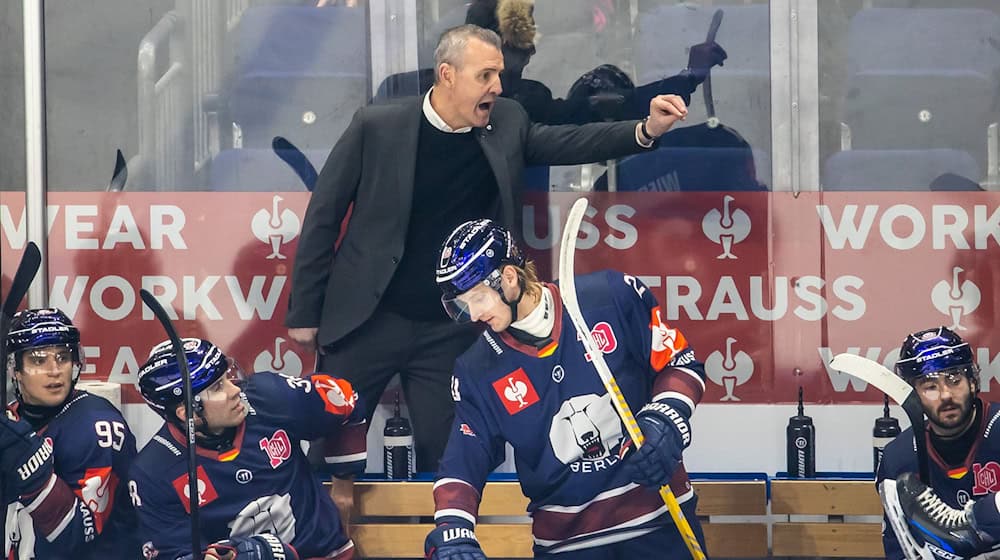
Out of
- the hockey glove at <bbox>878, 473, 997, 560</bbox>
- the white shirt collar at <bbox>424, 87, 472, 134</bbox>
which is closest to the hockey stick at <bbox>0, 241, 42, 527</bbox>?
the white shirt collar at <bbox>424, 87, 472, 134</bbox>

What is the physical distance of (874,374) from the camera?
4.27 m

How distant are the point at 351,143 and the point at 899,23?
5.95 feet

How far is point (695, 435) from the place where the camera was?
5184 millimetres

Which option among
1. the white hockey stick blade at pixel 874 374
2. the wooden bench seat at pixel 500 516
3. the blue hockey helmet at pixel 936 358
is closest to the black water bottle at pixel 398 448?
the wooden bench seat at pixel 500 516

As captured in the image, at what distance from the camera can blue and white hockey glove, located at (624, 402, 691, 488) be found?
13.4ft

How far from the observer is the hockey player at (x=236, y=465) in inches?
176

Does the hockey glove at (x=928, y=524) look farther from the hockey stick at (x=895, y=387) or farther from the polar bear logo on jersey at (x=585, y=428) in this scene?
the polar bear logo on jersey at (x=585, y=428)

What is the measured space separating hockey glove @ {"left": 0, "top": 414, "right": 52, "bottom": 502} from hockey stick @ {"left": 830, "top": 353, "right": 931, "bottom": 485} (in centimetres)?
228

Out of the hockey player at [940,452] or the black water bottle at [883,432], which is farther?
the black water bottle at [883,432]

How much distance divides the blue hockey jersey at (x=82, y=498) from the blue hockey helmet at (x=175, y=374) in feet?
1.21

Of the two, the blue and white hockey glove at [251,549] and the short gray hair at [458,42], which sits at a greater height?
the short gray hair at [458,42]

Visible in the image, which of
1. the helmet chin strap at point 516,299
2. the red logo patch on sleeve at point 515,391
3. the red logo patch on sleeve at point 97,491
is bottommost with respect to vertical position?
the red logo patch on sleeve at point 97,491

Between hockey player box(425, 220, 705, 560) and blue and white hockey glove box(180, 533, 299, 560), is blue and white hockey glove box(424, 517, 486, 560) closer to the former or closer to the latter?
hockey player box(425, 220, 705, 560)

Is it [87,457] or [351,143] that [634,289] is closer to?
[351,143]
